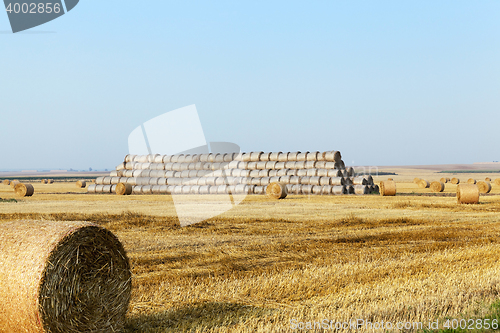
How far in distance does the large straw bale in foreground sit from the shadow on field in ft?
1.04

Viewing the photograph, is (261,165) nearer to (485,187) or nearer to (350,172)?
(350,172)

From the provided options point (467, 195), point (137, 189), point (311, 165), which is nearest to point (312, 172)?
point (311, 165)

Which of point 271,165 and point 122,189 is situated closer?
point 271,165

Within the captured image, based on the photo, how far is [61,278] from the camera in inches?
186

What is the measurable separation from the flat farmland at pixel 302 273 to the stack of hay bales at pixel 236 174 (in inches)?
681

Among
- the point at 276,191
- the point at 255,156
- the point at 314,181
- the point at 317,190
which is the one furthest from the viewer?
the point at 255,156

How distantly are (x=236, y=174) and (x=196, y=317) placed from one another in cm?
2997

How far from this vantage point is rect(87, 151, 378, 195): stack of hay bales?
107 feet

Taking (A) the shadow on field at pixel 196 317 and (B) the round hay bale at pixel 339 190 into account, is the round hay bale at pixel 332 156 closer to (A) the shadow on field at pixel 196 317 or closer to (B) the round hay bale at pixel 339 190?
(B) the round hay bale at pixel 339 190

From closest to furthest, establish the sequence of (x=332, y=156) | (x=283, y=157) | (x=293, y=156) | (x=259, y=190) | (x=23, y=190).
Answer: (x=23, y=190) < (x=332, y=156) < (x=259, y=190) < (x=293, y=156) < (x=283, y=157)

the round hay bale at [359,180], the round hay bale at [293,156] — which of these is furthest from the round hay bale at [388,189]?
the round hay bale at [293,156]

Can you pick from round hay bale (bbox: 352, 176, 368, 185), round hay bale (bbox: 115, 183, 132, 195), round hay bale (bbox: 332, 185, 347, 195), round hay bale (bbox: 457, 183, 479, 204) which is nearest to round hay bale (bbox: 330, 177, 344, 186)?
round hay bale (bbox: 332, 185, 347, 195)

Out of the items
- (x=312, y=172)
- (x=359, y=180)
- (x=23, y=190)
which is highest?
(x=23, y=190)

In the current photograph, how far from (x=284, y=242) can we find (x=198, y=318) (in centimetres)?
586
